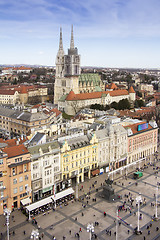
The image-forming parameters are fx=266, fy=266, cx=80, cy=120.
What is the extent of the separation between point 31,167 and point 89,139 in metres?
18.8

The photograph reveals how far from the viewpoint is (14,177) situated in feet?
162

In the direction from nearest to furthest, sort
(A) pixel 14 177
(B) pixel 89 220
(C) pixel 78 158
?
(B) pixel 89 220, (A) pixel 14 177, (C) pixel 78 158

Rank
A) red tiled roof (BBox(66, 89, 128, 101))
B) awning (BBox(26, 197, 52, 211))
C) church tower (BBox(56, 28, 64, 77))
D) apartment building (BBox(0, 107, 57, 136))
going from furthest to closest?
church tower (BBox(56, 28, 64, 77)), red tiled roof (BBox(66, 89, 128, 101)), apartment building (BBox(0, 107, 57, 136)), awning (BBox(26, 197, 52, 211))

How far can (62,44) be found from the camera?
164 m

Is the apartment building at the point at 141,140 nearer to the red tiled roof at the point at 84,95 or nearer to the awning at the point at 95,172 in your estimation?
the awning at the point at 95,172

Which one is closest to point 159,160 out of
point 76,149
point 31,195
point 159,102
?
point 76,149

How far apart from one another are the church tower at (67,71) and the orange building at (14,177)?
354 ft

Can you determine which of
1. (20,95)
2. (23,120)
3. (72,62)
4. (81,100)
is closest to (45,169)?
(23,120)

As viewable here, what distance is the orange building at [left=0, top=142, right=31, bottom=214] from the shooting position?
48.4 metres

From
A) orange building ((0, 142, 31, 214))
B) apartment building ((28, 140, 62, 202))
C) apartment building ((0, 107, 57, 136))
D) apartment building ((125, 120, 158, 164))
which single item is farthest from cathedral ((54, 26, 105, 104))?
orange building ((0, 142, 31, 214))

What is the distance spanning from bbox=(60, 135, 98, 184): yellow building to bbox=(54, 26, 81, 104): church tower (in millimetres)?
93750

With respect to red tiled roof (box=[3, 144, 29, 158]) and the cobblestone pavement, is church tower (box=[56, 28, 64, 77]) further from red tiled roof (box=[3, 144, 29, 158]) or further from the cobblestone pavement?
red tiled roof (box=[3, 144, 29, 158])

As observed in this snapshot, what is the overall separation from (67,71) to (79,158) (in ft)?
344

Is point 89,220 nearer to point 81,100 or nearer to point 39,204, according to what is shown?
point 39,204
